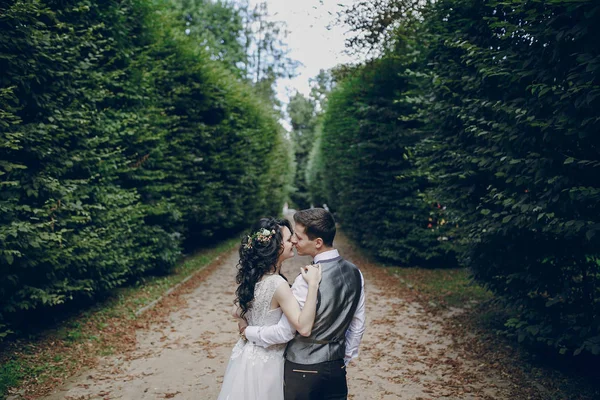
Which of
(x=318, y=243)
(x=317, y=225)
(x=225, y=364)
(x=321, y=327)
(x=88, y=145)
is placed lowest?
(x=225, y=364)

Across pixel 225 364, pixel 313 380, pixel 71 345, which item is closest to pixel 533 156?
pixel 313 380

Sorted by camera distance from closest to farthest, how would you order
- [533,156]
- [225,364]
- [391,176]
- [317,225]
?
[317,225]
[533,156]
[225,364]
[391,176]

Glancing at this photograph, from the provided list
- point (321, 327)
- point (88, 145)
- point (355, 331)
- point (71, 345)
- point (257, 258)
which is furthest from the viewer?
point (88, 145)

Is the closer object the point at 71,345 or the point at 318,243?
the point at 318,243

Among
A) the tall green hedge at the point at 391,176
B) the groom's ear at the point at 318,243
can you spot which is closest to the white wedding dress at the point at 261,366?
the groom's ear at the point at 318,243

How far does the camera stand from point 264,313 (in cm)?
324

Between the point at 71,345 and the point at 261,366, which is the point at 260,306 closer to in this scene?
the point at 261,366

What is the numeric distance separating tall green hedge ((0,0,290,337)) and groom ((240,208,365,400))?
3892 mm

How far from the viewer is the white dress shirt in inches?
118

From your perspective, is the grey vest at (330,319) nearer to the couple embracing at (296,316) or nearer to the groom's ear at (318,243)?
the couple embracing at (296,316)

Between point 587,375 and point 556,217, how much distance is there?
7.89ft

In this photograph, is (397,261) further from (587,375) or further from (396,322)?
(587,375)

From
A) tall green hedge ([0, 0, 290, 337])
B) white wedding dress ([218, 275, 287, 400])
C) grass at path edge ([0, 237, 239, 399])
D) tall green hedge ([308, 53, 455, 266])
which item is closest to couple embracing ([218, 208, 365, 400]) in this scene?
white wedding dress ([218, 275, 287, 400])

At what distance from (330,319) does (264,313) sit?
54 centimetres
